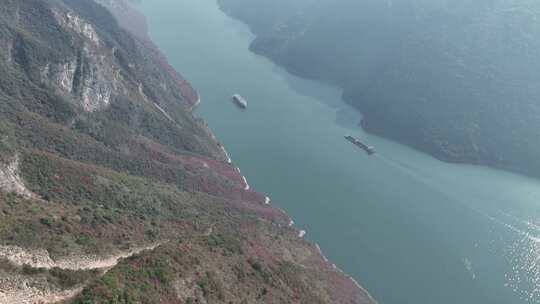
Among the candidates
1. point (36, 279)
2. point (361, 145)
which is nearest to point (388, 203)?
point (361, 145)

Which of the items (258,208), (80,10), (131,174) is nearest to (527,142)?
(258,208)

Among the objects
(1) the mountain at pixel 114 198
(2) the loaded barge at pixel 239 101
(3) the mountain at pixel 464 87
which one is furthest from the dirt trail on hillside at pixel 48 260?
(3) the mountain at pixel 464 87

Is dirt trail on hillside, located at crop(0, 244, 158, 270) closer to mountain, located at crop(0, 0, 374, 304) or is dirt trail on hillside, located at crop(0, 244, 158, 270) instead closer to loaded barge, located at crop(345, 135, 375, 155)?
mountain, located at crop(0, 0, 374, 304)

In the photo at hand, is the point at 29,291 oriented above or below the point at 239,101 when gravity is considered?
above

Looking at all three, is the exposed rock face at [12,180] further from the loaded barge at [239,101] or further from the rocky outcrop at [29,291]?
the loaded barge at [239,101]

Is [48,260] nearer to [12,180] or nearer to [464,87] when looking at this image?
A: [12,180]

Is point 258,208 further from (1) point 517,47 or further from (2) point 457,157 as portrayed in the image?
(1) point 517,47
